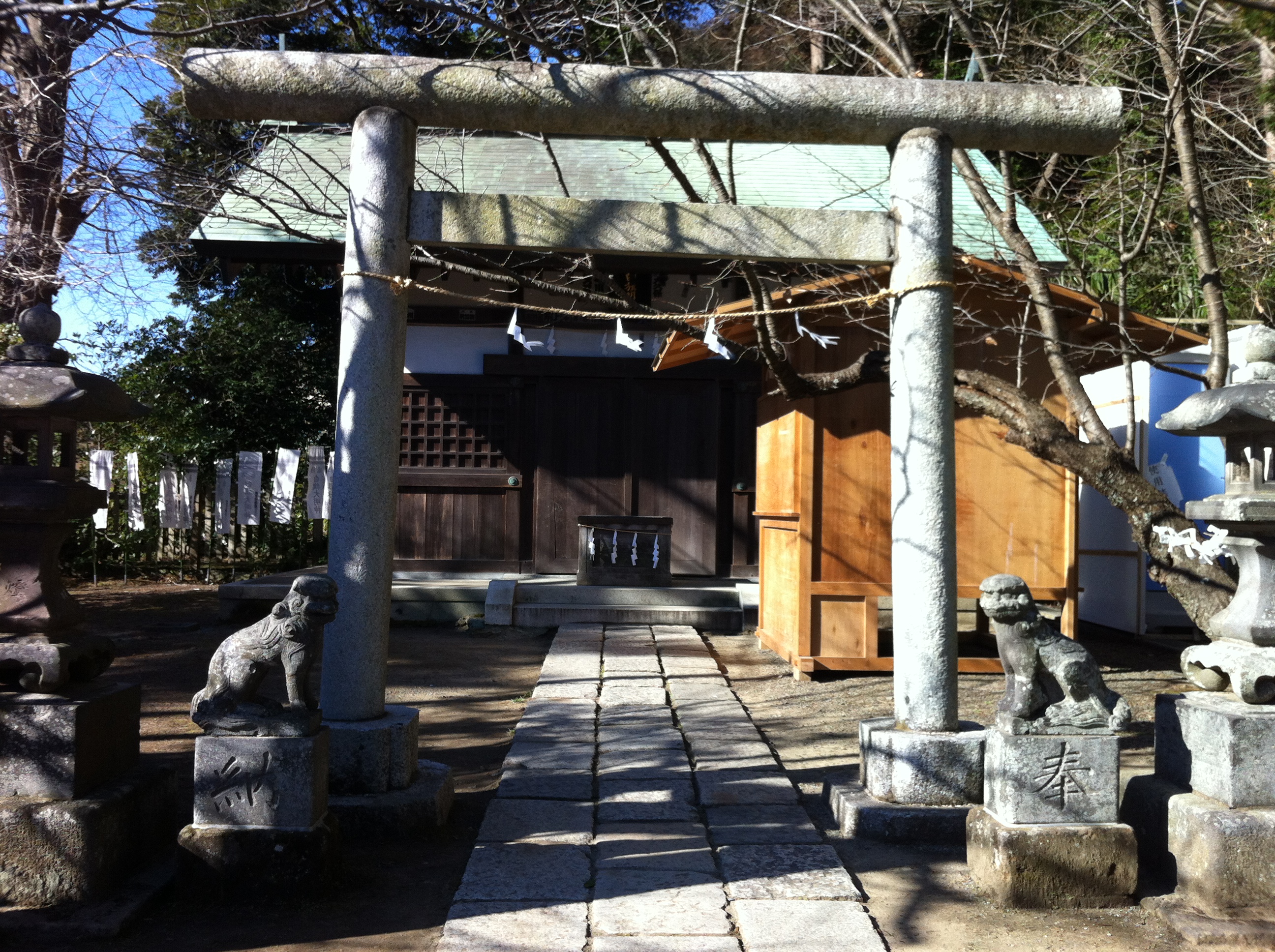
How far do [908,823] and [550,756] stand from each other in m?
2.17

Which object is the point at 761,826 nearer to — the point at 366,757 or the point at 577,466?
the point at 366,757

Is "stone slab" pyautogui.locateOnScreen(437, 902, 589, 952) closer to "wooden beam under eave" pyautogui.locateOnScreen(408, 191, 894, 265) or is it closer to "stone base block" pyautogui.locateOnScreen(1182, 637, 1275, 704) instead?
"stone base block" pyautogui.locateOnScreen(1182, 637, 1275, 704)

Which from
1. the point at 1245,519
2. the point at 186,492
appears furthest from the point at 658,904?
the point at 186,492

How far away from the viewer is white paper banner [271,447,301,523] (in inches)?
531

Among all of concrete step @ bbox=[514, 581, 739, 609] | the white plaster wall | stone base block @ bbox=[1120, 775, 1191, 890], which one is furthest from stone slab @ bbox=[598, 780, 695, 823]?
the white plaster wall

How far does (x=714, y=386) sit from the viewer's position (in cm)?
1233

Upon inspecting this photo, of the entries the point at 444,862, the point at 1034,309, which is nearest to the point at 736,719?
the point at 444,862

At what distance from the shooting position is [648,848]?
4289 mm

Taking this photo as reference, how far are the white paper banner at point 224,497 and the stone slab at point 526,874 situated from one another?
10.5 meters

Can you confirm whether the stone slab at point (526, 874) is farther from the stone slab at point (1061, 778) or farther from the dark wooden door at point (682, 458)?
the dark wooden door at point (682, 458)

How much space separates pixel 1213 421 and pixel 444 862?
3.62m

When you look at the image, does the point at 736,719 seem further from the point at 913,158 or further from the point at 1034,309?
the point at 1034,309

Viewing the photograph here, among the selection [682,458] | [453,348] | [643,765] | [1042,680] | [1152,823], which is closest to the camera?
[1042,680]

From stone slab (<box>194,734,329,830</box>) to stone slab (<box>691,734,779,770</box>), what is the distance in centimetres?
246
